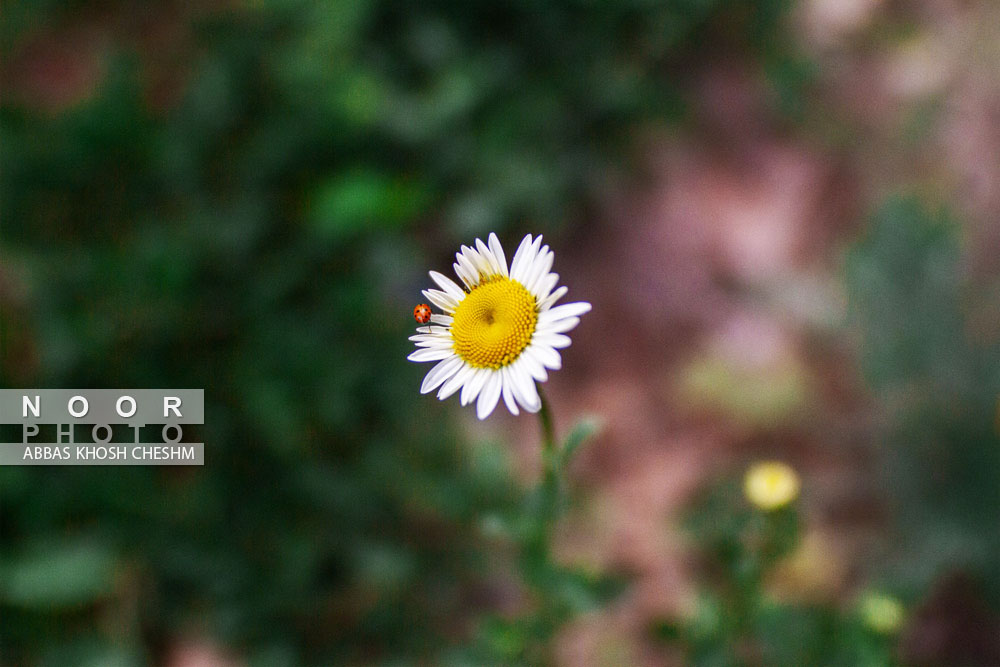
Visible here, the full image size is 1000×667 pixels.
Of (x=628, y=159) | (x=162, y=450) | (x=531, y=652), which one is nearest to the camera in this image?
(x=531, y=652)

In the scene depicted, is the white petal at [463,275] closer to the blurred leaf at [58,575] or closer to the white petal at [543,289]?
the white petal at [543,289]

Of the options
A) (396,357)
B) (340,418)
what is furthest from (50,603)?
(396,357)

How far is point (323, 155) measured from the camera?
2.82 m

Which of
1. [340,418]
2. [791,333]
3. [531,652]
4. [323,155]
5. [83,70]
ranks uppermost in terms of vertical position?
[83,70]

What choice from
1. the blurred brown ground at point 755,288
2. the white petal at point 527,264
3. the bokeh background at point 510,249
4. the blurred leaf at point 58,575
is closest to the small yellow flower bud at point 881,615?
the bokeh background at point 510,249

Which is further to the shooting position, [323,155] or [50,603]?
[323,155]

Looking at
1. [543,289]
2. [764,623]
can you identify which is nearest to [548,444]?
[543,289]

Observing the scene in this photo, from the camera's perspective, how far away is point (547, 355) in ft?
3.80

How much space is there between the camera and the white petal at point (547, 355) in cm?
110

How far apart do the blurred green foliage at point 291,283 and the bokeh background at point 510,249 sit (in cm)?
1

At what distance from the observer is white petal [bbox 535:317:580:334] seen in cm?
112

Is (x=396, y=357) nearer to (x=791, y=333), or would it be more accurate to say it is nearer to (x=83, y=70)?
(x=791, y=333)

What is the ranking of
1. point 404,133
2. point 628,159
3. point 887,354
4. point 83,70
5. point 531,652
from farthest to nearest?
point 83,70 < point 628,159 < point 404,133 < point 887,354 < point 531,652

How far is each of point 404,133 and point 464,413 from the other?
97 cm
